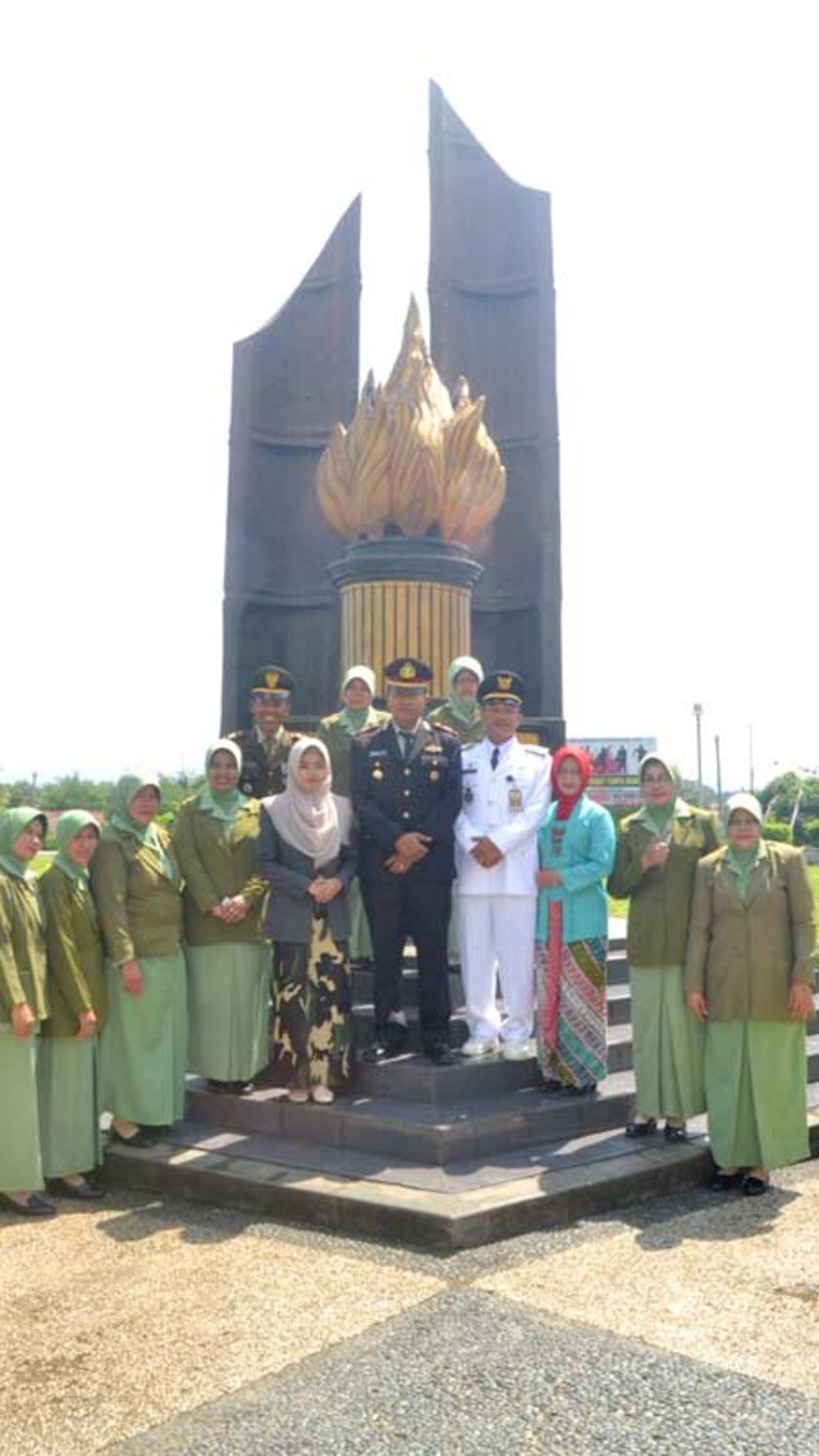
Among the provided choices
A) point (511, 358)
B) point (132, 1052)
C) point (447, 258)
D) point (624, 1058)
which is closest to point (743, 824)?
point (624, 1058)

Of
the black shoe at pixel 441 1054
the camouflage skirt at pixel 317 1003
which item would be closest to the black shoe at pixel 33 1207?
the camouflage skirt at pixel 317 1003

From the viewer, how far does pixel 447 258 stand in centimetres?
1166

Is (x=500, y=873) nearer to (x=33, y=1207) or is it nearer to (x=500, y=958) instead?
(x=500, y=958)

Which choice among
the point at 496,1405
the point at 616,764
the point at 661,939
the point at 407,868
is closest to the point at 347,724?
the point at 407,868

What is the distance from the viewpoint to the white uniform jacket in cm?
539

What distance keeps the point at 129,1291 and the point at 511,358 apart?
9.33 metres

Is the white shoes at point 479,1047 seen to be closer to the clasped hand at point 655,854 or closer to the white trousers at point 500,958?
the white trousers at point 500,958

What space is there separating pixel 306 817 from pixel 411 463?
3987 mm

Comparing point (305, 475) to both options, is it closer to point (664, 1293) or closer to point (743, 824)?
point (743, 824)

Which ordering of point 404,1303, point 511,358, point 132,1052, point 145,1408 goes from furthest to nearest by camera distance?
1. point 511,358
2. point 132,1052
3. point 404,1303
4. point 145,1408

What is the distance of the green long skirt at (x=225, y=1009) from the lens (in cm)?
536

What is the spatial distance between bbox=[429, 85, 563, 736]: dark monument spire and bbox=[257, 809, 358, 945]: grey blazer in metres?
5.67

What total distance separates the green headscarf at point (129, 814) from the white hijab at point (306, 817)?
0.49m

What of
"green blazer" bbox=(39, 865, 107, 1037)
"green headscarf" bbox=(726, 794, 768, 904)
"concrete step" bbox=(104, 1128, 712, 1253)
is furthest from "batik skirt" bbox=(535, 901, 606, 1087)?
"green blazer" bbox=(39, 865, 107, 1037)
